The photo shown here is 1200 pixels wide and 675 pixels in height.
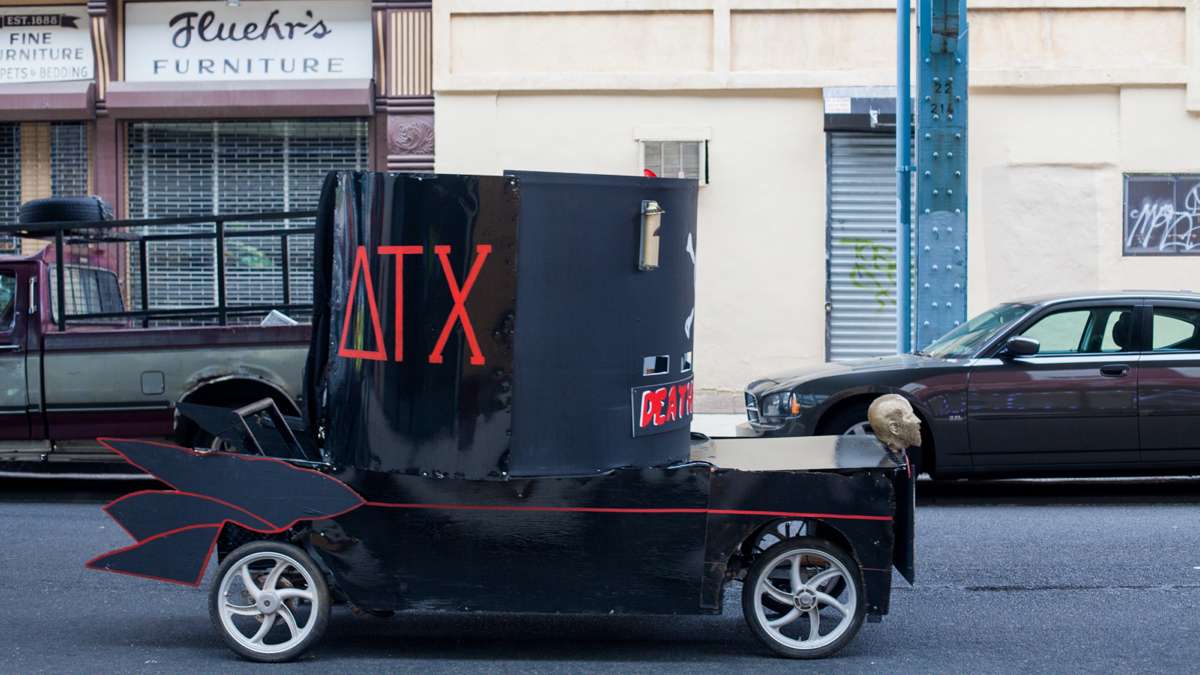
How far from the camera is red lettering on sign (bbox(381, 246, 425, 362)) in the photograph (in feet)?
18.0

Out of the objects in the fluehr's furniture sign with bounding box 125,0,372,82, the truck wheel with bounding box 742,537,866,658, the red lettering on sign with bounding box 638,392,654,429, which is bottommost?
the truck wheel with bounding box 742,537,866,658

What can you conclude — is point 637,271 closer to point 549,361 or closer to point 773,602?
point 549,361

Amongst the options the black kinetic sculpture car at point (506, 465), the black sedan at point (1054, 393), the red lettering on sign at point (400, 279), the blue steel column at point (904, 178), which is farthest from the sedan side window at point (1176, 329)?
the red lettering on sign at point (400, 279)

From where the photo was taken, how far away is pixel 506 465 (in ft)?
18.3

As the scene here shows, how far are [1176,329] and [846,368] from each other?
7.71 feet

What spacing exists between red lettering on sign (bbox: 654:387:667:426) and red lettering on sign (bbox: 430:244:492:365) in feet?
2.54

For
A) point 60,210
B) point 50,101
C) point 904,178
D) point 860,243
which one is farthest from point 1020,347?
point 50,101

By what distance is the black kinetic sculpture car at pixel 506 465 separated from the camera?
549 centimetres

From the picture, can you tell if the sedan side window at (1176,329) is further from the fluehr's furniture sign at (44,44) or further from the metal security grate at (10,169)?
the metal security grate at (10,169)

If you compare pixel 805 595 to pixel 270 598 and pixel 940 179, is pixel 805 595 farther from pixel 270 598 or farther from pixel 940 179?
pixel 940 179

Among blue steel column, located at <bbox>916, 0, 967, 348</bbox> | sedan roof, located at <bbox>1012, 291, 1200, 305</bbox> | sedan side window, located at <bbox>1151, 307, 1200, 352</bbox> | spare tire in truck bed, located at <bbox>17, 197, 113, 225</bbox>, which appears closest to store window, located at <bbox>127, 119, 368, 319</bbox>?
spare tire in truck bed, located at <bbox>17, 197, 113, 225</bbox>

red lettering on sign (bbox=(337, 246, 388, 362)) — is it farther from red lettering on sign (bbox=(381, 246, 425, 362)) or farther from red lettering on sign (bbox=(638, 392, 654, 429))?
red lettering on sign (bbox=(638, 392, 654, 429))

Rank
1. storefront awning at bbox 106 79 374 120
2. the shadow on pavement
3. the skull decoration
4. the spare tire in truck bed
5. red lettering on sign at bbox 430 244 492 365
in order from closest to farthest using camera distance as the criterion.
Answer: red lettering on sign at bbox 430 244 492 365, the skull decoration, the shadow on pavement, the spare tire in truck bed, storefront awning at bbox 106 79 374 120

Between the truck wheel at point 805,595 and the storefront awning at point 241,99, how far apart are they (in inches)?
467
